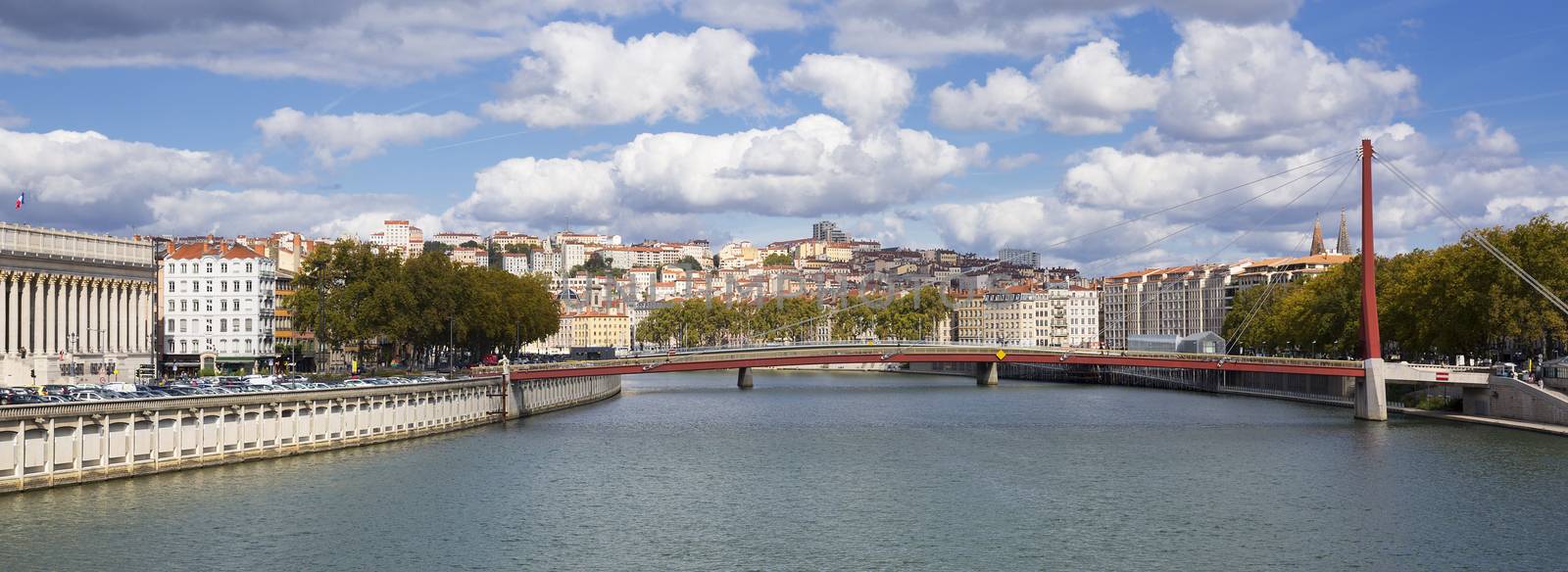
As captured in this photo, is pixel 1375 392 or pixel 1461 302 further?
pixel 1461 302

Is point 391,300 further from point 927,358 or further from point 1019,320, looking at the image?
point 1019,320

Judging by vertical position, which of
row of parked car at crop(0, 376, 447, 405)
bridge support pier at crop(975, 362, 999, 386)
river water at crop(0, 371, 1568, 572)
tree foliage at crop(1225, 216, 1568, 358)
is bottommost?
river water at crop(0, 371, 1568, 572)

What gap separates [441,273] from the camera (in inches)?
3191

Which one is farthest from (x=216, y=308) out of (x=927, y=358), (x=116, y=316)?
(x=927, y=358)

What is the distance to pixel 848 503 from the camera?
3969 cm

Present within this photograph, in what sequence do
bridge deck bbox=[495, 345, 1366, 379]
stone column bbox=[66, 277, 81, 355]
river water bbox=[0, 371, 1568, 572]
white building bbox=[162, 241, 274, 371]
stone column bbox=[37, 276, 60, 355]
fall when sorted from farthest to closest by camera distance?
white building bbox=[162, 241, 274, 371] → stone column bbox=[66, 277, 81, 355] → stone column bbox=[37, 276, 60, 355] → bridge deck bbox=[495, 345, 1366, 379] → river water bbox=[0, 371, 1568, 572]

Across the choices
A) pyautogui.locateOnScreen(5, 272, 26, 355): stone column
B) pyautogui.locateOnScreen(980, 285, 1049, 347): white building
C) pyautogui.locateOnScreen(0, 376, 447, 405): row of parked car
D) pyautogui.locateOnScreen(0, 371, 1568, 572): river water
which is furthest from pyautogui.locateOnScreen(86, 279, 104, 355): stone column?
pyautogui.locateOnScreen(980, 285, 1049, 347): white building

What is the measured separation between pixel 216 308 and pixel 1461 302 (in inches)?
2767

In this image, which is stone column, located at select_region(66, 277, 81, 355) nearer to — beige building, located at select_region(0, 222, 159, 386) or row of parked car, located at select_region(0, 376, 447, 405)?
beige building, located at select_region(0, 222, 159, 386)

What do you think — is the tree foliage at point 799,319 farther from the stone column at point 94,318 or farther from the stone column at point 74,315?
the stone column at point 74,315

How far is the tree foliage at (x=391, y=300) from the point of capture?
7600 cm

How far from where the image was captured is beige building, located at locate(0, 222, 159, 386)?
70312mm

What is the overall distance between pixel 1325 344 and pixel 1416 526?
188 feet

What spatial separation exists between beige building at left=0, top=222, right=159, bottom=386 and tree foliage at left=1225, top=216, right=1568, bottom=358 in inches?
2390
